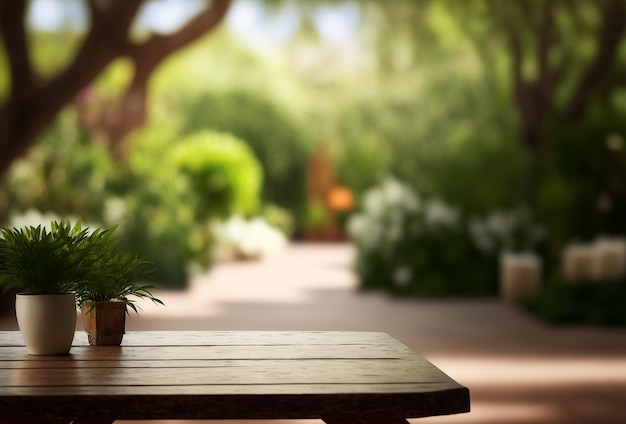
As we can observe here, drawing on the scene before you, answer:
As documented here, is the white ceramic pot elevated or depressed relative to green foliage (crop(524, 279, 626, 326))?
elevated

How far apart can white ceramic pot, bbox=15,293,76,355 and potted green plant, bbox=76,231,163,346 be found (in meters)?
0.12

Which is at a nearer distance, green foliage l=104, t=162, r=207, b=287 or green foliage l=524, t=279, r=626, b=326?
green foliage l=524, t=279, r=626, b=326

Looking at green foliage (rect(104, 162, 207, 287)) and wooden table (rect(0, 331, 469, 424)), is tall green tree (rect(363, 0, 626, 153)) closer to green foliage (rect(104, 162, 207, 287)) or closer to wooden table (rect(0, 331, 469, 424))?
green foliage (rect(104, 162, 207, 287))

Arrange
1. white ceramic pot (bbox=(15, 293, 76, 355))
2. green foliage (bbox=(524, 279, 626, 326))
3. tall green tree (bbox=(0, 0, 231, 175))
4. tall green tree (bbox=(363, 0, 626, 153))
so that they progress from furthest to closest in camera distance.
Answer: tall green tree (bbox=(363, 0, 626, 153)) → tall green tree (bbox=(0, 0, 231, 175)) → green foliage (bbox=(524, 279, 626, 326)) → white ceramic pot (bbox=(15, 293, 76, 355))

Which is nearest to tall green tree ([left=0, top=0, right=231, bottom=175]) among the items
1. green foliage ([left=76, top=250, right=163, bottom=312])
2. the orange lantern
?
green foliage ([left=76, top=250, right=163, bottom=312])

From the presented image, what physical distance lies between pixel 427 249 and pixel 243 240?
576 centimetres

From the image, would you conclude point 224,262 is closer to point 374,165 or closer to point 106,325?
point 374,165

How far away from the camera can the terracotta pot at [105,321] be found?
8.70 feet

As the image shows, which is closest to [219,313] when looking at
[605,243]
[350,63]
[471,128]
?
[605,243]

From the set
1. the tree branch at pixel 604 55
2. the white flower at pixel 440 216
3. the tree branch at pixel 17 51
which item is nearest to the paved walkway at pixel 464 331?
the white flower at pixel 440 216

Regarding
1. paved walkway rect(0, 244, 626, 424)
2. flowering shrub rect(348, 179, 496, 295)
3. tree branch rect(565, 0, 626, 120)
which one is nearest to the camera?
paved walkway rect(0, 244, 626, 424)

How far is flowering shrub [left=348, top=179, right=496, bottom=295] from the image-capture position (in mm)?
10445

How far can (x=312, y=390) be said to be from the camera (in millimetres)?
2090

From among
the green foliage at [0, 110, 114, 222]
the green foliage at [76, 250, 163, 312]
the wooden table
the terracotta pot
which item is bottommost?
the wooden table
